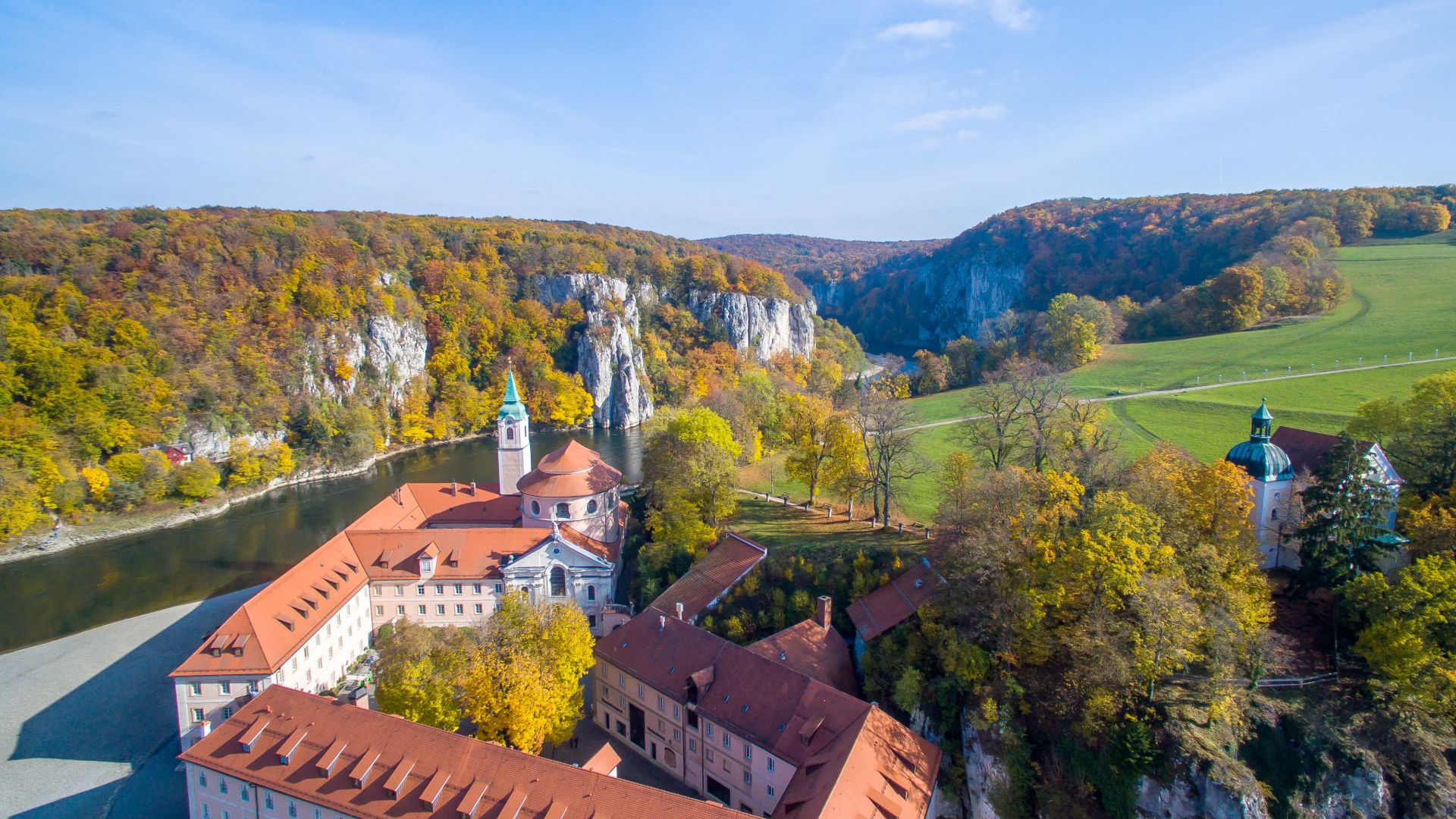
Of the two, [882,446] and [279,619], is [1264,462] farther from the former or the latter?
[279,619]

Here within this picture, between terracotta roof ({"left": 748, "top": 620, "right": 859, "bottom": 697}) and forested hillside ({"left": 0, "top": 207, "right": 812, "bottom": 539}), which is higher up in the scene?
forested hillside ({"left": 0, "top": 207, "right": 812, "bottom": 539})

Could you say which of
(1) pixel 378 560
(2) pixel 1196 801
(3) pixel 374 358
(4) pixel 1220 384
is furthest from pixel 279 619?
(3) pixel 374 358

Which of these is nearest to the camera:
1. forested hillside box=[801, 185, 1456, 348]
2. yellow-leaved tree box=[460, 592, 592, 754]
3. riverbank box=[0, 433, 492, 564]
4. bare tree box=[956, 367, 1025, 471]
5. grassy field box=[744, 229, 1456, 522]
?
yellow-leaved tree box=[460, 592, 592, 754]

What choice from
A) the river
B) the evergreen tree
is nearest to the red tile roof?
the river

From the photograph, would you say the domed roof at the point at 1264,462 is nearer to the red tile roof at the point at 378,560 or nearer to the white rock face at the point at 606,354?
the red tile roof at the point at 378,560

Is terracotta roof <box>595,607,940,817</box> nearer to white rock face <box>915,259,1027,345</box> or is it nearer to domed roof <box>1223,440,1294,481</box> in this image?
domed roof <box>1223,440,1294,481</box>

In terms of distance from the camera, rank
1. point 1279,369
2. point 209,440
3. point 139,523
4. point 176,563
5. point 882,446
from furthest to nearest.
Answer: point 209,440 → point 139,523 → point 1279,369 → point 176,563 → point 882,446
